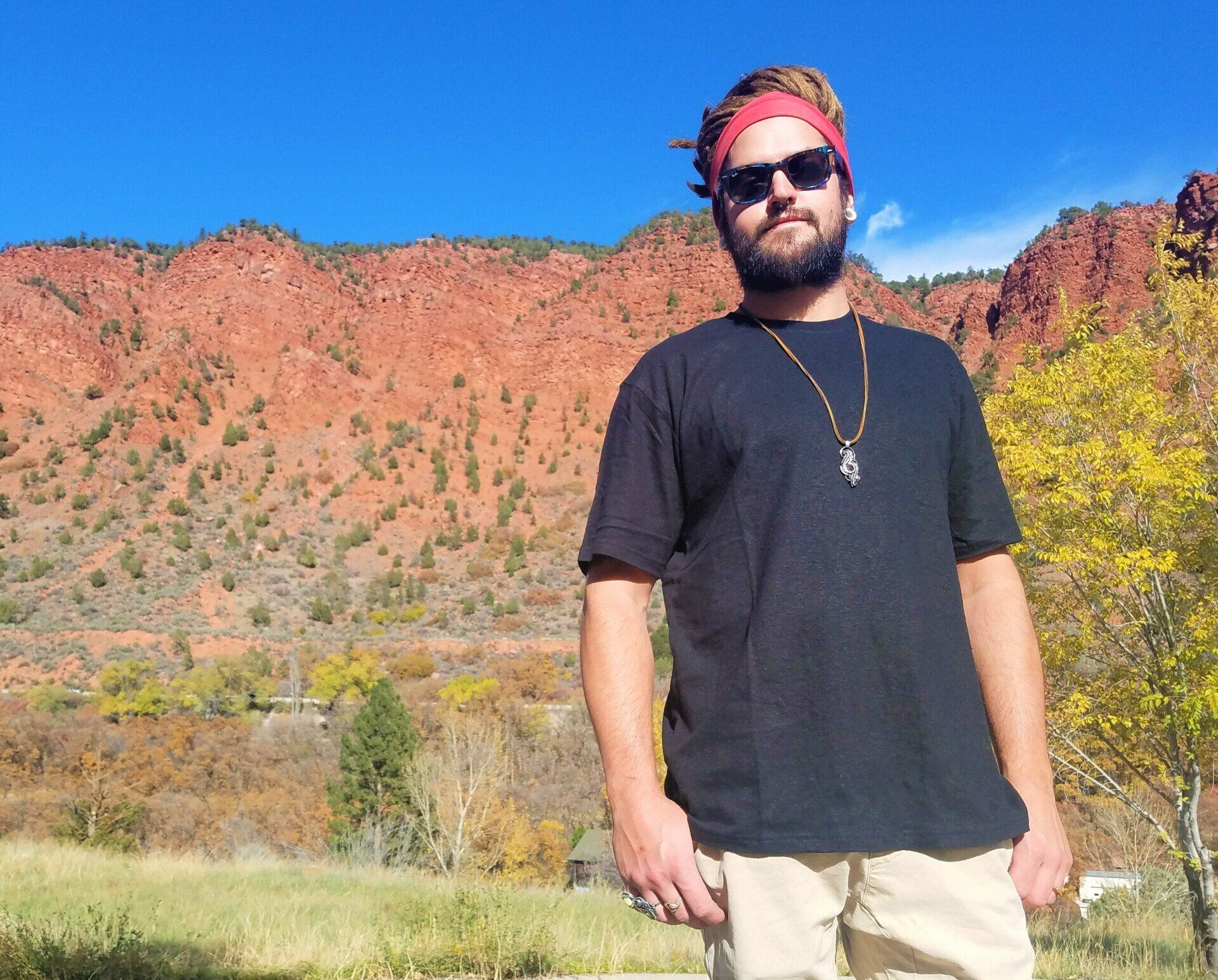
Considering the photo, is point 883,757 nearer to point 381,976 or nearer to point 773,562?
point 773,562

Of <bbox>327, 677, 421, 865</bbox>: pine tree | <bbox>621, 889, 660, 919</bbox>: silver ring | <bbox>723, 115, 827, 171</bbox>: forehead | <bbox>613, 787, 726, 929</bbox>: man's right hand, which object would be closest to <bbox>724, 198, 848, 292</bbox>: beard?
<bbox>723, 115, 827, 171</bbox>: forehead

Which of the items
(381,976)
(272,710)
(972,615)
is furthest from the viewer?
(272,710)

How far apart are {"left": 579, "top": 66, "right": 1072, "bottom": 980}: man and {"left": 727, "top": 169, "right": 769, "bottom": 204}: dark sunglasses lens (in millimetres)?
12

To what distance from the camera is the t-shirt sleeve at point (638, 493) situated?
1562mm

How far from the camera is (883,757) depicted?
1.43m

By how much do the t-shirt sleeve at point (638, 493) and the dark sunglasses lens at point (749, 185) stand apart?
18.3 inches

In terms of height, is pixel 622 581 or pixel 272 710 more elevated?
pixel 622 581

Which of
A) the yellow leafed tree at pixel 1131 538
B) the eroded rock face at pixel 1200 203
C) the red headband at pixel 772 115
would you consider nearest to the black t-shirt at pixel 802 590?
the red headband at pixel 772 115

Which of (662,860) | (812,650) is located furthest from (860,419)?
(662,860)

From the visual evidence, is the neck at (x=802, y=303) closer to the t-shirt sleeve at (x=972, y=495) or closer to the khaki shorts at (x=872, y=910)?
the t-shirt sleeve at (x=972, y=495)

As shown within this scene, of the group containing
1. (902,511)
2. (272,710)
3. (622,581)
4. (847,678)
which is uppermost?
(902,511)

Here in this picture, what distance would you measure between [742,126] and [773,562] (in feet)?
2.97

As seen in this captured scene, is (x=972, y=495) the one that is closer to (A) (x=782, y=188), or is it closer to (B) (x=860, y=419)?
(B) (x=860, y=419)

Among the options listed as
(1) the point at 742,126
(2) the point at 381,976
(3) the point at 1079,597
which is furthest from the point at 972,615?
(3) the point at 1079,597
